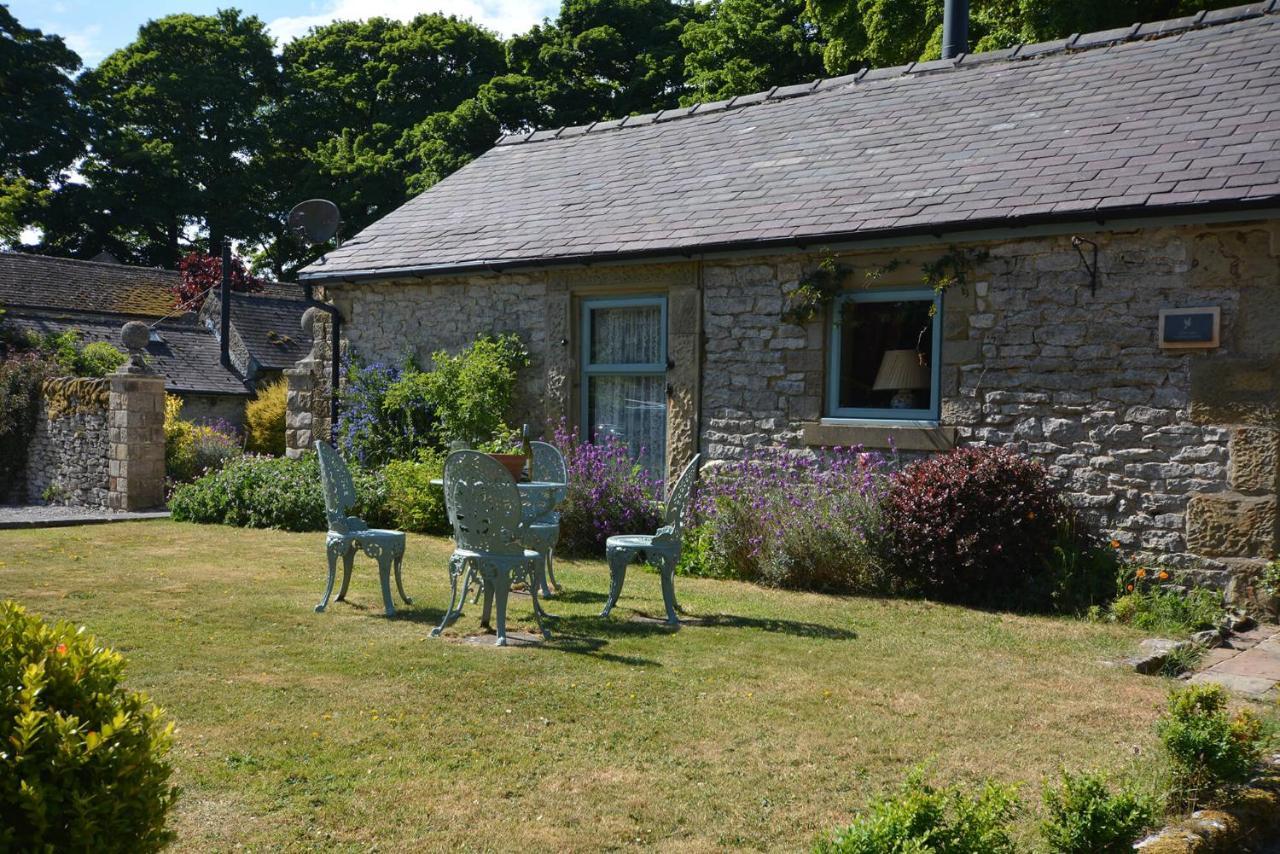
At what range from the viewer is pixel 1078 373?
27.3ft

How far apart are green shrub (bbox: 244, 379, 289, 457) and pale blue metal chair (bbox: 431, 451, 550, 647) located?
15.2 metres

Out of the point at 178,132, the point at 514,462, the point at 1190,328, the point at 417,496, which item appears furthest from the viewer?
the point at 178,132

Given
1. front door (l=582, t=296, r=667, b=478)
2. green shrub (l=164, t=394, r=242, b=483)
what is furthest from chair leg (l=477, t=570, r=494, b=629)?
green shrub (l=164, t=394, r=242, b=483)

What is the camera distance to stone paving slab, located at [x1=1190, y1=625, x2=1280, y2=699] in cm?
554

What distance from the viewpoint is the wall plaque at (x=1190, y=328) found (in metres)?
7.66

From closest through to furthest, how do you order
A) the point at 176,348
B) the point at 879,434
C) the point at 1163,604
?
the point at 1163,604 → the point at 879,434 → the point at 176,348

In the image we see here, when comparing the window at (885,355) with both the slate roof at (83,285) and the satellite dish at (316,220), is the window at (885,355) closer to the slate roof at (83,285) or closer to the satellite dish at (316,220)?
the satellite dish at (316,220)

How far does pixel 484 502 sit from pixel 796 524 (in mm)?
3395

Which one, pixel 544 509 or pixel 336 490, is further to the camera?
pixel 336 490

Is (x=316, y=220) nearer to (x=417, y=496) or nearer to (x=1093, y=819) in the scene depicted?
(x=417, y=496)

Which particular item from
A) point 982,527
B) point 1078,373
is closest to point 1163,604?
point 982,527

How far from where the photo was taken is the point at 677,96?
27.2 meters

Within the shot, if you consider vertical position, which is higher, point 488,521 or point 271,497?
point 488,521

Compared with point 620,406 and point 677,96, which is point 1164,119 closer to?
point 620,406
